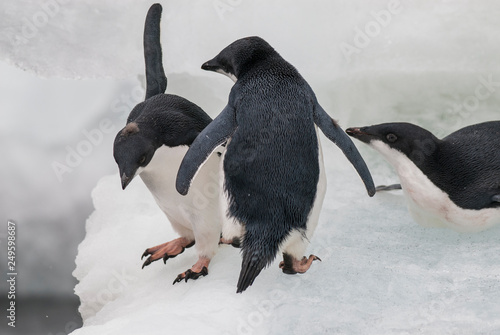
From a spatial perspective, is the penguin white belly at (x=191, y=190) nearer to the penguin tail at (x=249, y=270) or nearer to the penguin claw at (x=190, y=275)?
the penguin claw at (x=190, y=275)

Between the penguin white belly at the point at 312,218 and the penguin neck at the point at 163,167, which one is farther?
the penguin neck at the point at 163,167

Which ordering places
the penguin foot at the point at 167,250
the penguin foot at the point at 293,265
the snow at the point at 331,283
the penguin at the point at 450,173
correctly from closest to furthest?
the snow at the point at 331,283
the penguin foot at the point at 293,265
the penguin at the point at 450,173
the penguin foot at the point at 167,250

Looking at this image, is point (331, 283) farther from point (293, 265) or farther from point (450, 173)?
point (450, 173)

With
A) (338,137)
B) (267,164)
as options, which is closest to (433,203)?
(338,137)

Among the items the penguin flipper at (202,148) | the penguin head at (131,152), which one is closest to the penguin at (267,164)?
the penguin flipper at (202,148)

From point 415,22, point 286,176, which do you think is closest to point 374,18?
point 415,22

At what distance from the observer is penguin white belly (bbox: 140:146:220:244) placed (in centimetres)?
174

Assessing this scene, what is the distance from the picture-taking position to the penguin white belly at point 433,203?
1.82 meters

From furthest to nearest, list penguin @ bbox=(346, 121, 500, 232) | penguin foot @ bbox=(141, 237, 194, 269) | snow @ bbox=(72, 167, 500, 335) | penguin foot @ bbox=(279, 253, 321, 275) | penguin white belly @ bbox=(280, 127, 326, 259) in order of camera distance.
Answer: penguin foot @ bbox=(141, 237, 194, 269) → penguin @ bbox=(346, 121, 500, 232) → penguin foot @ bbox=(279, 253, 321, 275) → penguin white belly @ bbox=(280, 127, 326, 259) → snow @ bbox=(72, 167, 500, 335)

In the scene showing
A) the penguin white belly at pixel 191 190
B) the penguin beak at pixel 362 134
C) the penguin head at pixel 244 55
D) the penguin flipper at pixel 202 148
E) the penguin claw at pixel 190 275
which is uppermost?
the penguin head at pixel 244 55

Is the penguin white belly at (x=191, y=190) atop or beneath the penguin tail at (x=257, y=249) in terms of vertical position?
atop

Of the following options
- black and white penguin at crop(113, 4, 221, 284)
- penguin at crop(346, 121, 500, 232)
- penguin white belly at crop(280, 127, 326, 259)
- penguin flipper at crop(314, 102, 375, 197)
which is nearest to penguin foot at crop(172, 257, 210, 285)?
black and white penguin at crop(113, 4, 221, 284)

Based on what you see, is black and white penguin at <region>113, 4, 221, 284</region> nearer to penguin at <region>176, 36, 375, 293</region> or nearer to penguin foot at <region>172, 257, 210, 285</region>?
penguin foot at <region>172, 257, 210, 285</region>

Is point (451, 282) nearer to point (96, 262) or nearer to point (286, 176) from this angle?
point (286, 176)
